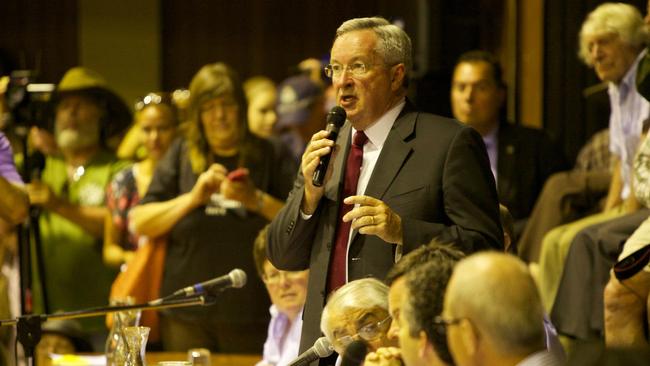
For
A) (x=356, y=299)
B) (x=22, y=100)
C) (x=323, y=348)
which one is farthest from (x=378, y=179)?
(x=22, y=100)

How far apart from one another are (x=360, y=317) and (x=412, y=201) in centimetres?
41

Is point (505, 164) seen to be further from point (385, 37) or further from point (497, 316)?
point (497, 316)

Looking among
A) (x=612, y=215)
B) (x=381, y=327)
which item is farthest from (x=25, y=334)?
(x=612, y=215)

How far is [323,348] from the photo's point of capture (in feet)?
10.8

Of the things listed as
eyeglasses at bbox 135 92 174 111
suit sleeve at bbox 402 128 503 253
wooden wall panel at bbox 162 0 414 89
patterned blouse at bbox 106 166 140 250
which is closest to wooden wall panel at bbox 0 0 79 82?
wooden wall panel at bbox 162 0 414 89

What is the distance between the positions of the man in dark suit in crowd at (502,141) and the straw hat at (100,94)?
1989 millimetres

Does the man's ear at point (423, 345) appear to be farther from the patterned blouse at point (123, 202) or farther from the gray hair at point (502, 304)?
the patterned blouse at point (123, 202)

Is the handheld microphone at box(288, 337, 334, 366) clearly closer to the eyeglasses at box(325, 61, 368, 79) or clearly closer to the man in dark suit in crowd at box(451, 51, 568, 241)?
the eyeglasses at box(325, 61, 368, 79)

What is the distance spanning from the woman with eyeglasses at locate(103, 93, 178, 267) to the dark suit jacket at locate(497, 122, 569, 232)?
166 centimetres

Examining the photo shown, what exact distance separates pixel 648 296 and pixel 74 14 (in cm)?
612

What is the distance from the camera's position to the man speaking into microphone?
3473 mm

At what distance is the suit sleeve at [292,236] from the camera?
141 inches

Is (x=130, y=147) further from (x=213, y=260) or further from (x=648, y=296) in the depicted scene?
(x=648, y=296)

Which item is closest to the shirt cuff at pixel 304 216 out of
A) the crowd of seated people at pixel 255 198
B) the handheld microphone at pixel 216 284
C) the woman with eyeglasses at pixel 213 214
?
the crowd of seated people at pixel 255 198
